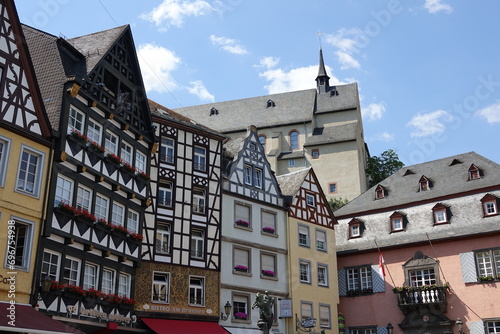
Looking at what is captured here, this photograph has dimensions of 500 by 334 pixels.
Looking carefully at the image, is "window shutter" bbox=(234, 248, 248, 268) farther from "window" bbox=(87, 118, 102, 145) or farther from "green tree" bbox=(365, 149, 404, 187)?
"green tree" bbox=(365, 149, 404, 187)

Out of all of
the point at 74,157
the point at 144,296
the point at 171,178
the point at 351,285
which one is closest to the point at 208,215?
the point at 171,178

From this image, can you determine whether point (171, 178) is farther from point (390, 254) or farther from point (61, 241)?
point (390, 254)

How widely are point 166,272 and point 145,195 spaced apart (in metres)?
3.33

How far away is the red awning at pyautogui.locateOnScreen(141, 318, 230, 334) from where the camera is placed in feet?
80.1

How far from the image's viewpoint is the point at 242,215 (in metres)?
30.9

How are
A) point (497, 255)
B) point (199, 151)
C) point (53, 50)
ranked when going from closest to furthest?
point (53, 50) → point (199, 151) → point (497, 255)

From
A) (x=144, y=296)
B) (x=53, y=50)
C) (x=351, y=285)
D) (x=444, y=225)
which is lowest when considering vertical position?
(x=144, y=296)

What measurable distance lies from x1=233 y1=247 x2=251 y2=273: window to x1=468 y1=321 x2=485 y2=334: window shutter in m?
12.3

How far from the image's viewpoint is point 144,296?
25.0m

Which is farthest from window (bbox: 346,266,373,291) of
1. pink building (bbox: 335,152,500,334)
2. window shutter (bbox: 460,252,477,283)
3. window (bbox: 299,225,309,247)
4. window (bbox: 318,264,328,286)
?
window (bbox: 299,225,309,247)

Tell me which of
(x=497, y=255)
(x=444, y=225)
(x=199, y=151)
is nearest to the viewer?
(x=199, y=151)

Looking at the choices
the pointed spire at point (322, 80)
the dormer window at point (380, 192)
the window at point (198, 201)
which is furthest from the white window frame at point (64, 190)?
the pointed spire at point (322, 80)

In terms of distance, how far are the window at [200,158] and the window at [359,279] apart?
43.8 ft

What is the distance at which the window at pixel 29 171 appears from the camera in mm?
19125
